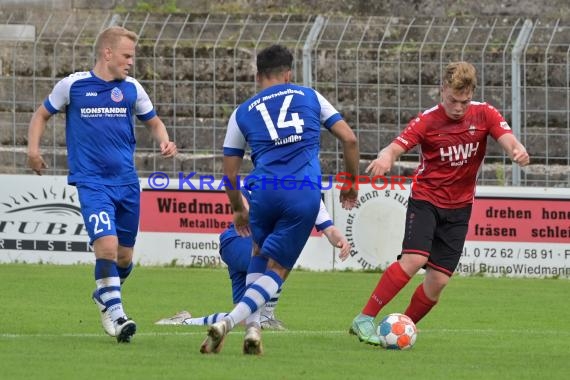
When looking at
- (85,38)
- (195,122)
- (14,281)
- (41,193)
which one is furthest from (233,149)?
(85,38)

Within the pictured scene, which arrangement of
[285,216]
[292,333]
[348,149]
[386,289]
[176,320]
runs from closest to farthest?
→ [285,216], [348,149], [386,289], [292,333], [176,320]

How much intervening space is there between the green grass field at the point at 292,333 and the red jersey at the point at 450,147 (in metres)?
1.09

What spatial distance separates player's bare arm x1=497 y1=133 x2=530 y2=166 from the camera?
9.20m

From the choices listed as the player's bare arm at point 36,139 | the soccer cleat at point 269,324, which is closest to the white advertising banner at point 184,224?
the soccer cleat at point 269,324

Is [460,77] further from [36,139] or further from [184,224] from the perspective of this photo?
[184,224]

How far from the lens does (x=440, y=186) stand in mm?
9961

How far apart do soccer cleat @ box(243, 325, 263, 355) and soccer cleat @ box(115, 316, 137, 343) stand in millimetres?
985

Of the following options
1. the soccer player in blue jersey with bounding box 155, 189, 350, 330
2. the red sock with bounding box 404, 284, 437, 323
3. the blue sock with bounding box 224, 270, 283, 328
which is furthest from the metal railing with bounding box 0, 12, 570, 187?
the blue sock with bounding box 224, 270, 283, 328

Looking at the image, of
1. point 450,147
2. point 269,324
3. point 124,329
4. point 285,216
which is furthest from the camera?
point 269,324

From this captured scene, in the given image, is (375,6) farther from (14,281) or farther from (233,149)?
(233,149)

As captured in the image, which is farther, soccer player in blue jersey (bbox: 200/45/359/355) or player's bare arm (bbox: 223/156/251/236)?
player's bare arm (bbox: 223/156/251/236)

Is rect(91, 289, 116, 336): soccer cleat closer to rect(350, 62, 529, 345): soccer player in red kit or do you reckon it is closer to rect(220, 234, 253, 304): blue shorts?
rect(220, 234, 253, 304): blue shorts

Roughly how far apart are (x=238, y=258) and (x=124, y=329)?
65.2 inches

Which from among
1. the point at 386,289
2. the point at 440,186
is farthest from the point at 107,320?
the point at 440,186
